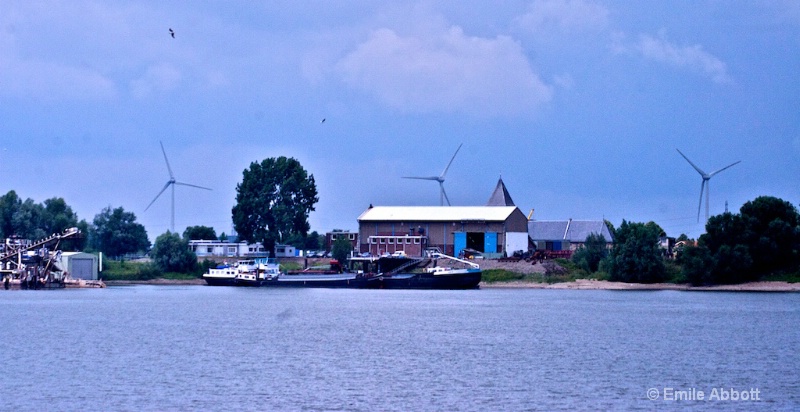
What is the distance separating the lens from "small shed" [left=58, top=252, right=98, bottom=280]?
12150 cm

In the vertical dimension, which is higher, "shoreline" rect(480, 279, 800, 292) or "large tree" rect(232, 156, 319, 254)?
"large tree" rect(232, 156, 319, 254)

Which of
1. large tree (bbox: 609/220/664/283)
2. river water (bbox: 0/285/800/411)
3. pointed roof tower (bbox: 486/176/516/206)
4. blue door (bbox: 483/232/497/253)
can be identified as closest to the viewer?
river water (bbox: 0/285/800/411)

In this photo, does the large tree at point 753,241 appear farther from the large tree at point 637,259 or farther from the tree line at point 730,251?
the large tree at point 637,259

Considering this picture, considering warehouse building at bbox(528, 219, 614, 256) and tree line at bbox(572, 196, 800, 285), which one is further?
warehouse building at bbox(528, 219, 614, 256)

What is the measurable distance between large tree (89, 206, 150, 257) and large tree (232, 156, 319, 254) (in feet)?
83.5

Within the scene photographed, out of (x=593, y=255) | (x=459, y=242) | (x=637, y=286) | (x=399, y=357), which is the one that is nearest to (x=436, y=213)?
(x=459, y=242)

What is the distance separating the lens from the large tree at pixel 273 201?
14575cm

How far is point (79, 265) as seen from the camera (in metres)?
124

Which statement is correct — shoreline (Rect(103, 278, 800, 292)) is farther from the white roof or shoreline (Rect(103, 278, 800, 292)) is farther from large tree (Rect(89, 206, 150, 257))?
large tree (Rect(89, 206, 150, 257))

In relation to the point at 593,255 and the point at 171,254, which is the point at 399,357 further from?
the point at 171,254

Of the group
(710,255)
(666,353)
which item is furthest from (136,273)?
(666,353)

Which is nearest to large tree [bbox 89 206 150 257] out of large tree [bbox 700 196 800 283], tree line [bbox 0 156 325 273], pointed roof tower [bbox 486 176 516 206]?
tree line [bbox 0 156 325 273]

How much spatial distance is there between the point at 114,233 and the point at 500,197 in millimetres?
59438

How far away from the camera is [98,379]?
133 feet
